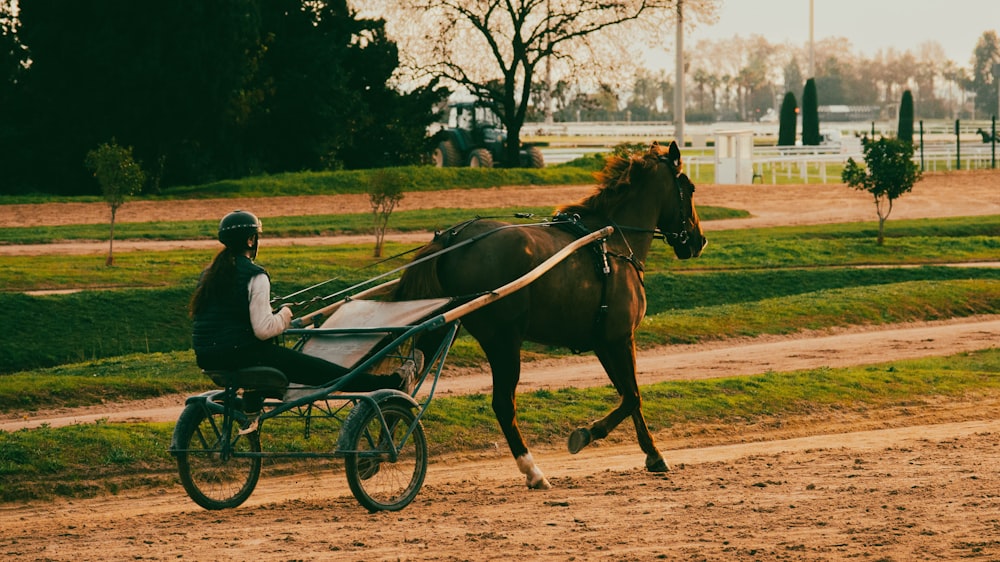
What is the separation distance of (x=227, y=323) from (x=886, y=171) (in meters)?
22.7

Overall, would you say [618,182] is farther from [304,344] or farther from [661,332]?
[661,332]

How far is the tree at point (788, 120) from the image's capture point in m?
60.1

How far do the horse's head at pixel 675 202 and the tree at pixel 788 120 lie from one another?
50080 mm

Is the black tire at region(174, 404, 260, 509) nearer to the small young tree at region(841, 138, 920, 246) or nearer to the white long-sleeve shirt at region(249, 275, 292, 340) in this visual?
the white long-sleeve shirt at region(249, 275, 292, 340)

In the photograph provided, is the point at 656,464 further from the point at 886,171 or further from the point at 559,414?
the point at 886,171

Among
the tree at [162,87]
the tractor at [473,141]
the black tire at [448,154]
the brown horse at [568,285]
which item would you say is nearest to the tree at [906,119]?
the tractor at [473,141]

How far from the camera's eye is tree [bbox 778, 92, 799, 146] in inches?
2366

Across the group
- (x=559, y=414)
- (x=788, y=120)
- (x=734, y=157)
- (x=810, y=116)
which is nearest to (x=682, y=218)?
(x=559, y=414)

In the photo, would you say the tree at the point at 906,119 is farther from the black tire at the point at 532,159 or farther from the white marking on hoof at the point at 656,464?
the white marking on hoof at the point at 656,464

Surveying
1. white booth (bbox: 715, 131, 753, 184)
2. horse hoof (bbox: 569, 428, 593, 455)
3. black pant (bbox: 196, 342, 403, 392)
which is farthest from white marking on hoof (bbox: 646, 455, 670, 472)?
white booth (bbox: 715, 131, 753, 184)

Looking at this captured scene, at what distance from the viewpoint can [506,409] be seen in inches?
361

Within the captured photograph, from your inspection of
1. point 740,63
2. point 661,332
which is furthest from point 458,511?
point 740,63

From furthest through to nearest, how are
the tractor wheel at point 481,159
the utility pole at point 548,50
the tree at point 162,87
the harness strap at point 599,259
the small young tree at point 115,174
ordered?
1. the tractor wheel at point 481,159
2. the utility pole at point 548,50
3. the tree at point 162,87
4. the small young tree at point 115,174
5. the harness strap at point 599,259

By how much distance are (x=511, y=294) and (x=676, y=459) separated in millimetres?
2479
